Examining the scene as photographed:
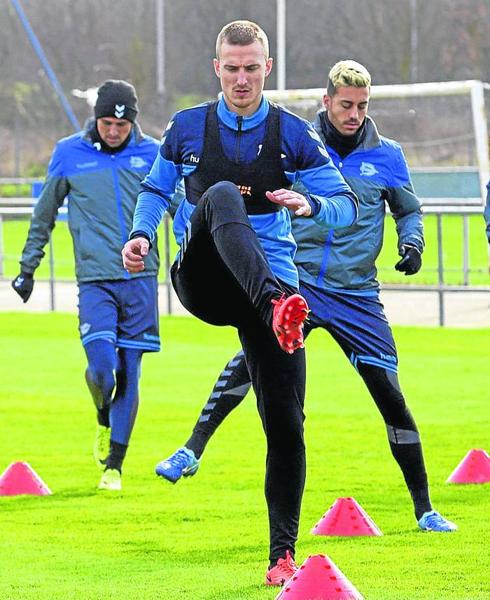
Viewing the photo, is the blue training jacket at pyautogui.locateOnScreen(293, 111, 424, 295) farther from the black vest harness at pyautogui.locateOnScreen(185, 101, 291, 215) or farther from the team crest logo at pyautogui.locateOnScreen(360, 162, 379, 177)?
the black vest harness at pyautogui.locateOnScreen(185, 101, 291, 215)

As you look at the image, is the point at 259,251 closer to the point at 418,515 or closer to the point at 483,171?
the point at 418,515

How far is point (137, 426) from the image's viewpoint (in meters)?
11.5

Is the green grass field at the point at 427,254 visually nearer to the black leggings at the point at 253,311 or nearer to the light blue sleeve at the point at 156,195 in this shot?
the light blue sleeve at the point at 156,195

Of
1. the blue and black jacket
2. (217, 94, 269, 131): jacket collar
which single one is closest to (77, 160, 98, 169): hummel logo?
the blue and black jacket

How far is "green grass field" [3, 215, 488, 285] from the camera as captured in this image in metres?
21.7

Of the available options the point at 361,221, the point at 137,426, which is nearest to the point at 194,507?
the point at 361,221

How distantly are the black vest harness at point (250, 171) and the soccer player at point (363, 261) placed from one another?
147 cm

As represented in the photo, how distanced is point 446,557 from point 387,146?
2.02 m

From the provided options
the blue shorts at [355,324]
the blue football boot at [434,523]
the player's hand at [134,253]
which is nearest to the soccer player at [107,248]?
the blue shorts at [355,324]

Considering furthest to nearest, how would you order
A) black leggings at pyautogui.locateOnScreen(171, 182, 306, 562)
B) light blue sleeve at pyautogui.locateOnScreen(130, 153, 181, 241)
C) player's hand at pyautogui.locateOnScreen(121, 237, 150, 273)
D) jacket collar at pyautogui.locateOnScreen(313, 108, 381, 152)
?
1. jacket collar at pyautogui.locateOnScreen(313, 108, 381, 152)
2. light blue sleeve at pyautogui.locateOnScreen(130, 153, 181, 241)
3. player's hand at pyautogui.locateOnScreen(121, 237, 150, 273)
4. black leggings at pyautogui.locateOnScreen(171, 182, 306, 562)

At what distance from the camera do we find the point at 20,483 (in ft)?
28.5

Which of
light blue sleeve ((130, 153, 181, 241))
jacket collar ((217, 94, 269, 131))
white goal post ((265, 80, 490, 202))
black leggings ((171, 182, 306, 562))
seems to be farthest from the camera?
white goal post ((265, 80, 490, 202))

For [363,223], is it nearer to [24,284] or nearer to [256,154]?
[256,154]

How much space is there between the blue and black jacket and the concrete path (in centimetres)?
928
